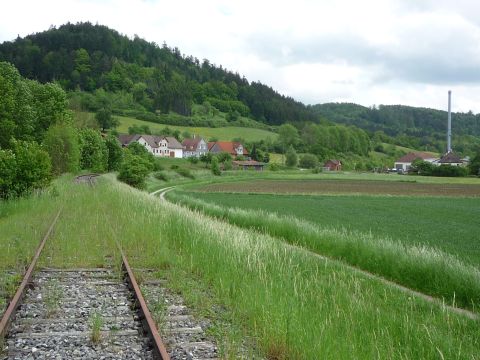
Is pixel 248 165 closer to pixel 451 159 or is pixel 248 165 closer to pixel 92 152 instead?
pixel 92 152

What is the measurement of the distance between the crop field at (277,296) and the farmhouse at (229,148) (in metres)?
126

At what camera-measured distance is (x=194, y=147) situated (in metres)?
146

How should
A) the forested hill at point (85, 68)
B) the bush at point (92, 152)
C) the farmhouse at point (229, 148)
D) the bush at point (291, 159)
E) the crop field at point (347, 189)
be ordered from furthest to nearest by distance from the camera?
1. the forested hill at point (85, 68)
2. the farmhouse at point (229, 148)
3. the bush at point (291, 159)
4. the bush at point (92, 152)
5. the crop field at point (347, 189)

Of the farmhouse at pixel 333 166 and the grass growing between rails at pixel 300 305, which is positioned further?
the farmhouse at pixel 333 166

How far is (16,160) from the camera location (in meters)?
26.4

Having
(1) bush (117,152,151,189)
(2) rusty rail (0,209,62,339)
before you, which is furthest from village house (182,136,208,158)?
(2) rusty rail (0,209,62,339)

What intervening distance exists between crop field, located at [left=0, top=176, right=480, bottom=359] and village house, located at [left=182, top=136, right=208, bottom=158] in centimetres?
12983

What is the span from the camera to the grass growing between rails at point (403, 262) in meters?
11.1

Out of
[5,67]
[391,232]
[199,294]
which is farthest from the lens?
[5,67]

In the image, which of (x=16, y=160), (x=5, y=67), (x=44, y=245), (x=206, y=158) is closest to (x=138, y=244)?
(x=44, y=245)

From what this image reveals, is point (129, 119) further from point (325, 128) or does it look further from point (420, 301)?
point (420, 301)

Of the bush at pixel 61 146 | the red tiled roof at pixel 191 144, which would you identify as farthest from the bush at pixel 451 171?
the bush at pixel 61 146

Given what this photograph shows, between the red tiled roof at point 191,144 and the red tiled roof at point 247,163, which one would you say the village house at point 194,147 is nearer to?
the red tiled roof at point 191,144

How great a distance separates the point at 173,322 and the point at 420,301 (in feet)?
19.0
